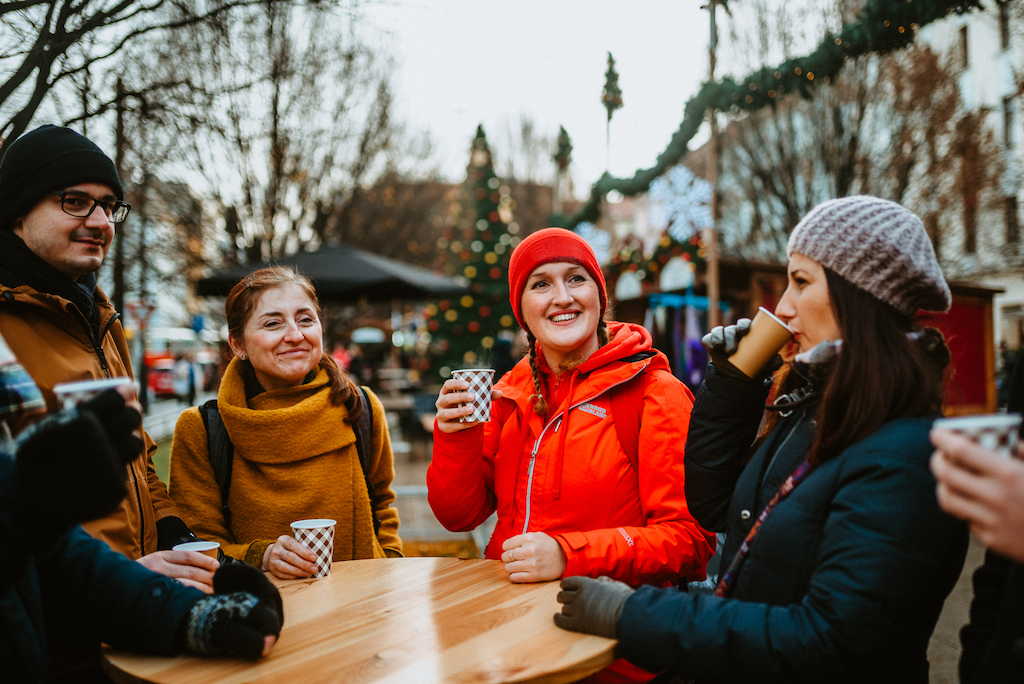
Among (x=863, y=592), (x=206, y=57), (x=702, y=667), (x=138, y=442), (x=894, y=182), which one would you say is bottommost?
(x=702, y=667)

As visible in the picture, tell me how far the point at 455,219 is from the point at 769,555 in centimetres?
1875

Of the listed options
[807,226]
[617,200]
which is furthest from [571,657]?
[617,200]

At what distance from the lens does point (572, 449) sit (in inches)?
88.4

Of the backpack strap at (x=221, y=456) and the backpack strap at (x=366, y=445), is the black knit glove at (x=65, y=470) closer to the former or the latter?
the backpack strap at (x=221, y=456)

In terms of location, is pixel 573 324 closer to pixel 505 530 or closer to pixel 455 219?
pixel 505 530

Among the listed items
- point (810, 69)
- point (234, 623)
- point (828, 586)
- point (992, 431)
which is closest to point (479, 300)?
point (810, 69)

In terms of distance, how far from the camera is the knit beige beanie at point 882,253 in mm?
1535

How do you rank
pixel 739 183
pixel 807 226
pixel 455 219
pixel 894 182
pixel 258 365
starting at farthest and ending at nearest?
pixel 455 219 < pixel 739 183 < pixel 894 182 < pixel 258 365 < pixel 807 226

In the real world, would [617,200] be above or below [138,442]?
above

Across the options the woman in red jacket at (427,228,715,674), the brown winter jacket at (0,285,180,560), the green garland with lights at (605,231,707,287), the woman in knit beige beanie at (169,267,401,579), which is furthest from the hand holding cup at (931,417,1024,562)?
the green garland with lights at (605,231,707,287)

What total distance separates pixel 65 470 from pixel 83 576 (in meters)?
0.62

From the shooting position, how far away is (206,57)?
9.37 meters

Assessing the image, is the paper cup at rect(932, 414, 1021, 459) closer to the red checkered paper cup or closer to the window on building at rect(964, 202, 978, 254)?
the red checkered paper cup

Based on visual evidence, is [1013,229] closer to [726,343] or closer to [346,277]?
[346,277]
